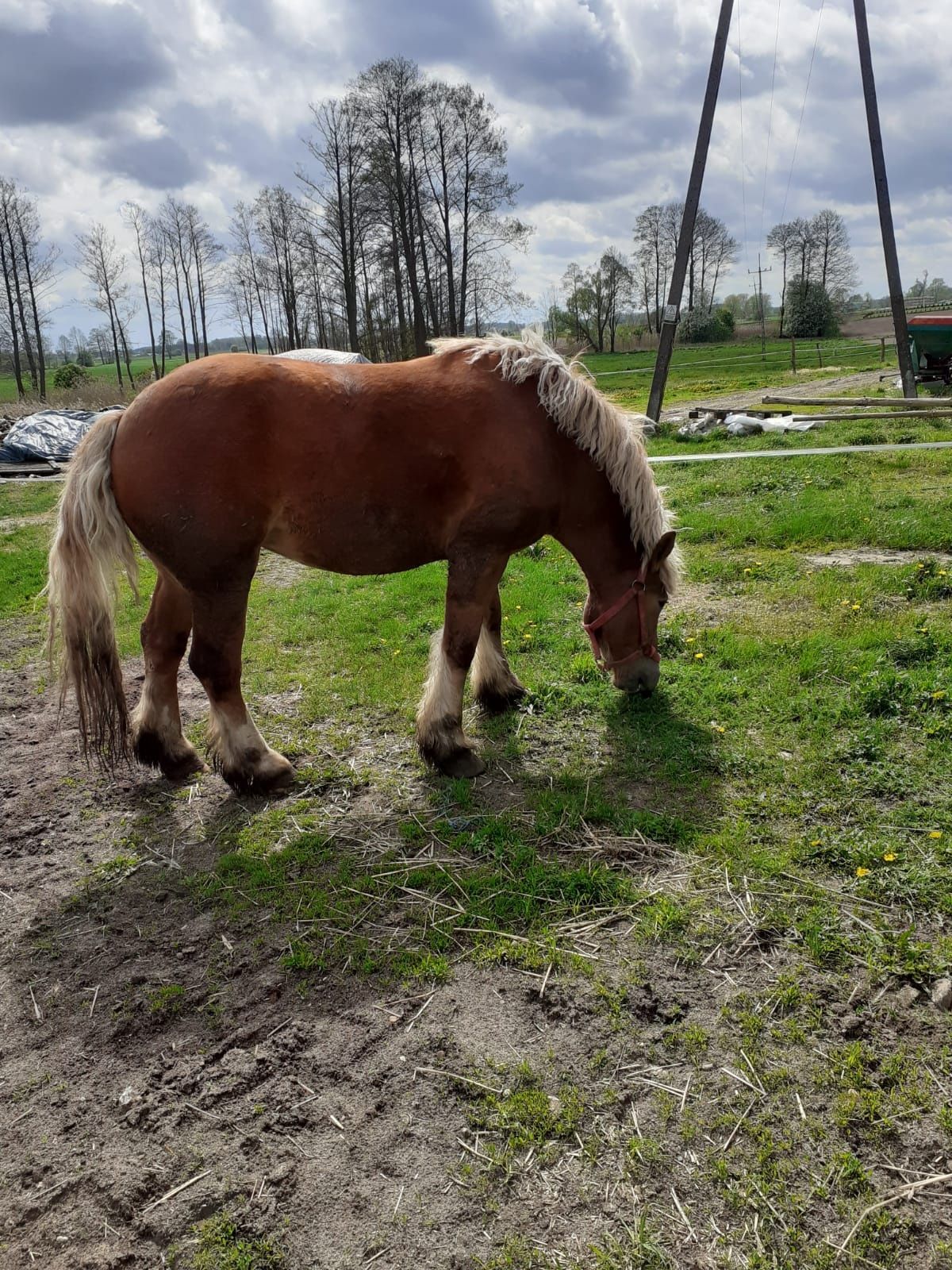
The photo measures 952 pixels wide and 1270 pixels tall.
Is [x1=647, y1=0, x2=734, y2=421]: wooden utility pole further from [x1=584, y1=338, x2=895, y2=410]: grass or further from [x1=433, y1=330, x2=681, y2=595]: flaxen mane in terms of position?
[x1=433, y1=330, x2=681, y2=595]: flaxen mane

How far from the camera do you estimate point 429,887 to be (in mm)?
3078

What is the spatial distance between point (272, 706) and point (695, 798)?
2.68 meters

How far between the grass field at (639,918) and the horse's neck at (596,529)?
83 cm

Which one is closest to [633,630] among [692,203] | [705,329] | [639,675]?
[639,675]

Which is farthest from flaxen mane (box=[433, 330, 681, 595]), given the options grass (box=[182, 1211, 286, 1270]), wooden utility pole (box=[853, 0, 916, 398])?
wooden utility pole (box=[853, 0, 916, 398])

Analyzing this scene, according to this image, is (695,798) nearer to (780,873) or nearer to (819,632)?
(780,873)

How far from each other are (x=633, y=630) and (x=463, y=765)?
1220 millimetres

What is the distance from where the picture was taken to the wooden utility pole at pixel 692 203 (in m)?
11.9

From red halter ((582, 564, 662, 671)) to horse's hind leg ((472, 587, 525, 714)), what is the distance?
0.57 metres

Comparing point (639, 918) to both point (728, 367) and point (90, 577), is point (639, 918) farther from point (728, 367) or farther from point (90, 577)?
point (728, 367)

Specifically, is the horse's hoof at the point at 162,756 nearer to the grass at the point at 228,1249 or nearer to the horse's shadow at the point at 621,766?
the horse's shadow at the point at 621,766

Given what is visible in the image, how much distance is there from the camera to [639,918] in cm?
279

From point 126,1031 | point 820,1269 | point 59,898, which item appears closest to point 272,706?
point 59,898

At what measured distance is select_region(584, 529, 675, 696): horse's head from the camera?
161 inches
